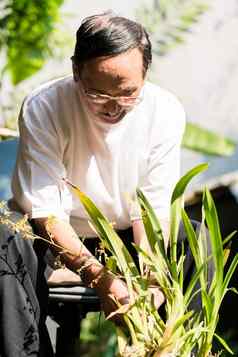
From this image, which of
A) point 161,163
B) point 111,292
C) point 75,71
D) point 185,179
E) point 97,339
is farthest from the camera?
point 97,339

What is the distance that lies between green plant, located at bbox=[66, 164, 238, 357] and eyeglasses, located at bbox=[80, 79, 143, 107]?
27 centimetres

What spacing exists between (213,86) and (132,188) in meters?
A: 1.90

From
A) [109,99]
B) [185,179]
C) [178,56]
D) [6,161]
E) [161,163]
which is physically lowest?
[6,161]

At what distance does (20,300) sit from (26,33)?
2137 millimetres

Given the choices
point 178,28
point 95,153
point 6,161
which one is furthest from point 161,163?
point 178,28

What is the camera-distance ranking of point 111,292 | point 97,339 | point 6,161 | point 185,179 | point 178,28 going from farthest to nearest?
point 178,28, point 6,161, point 97,339, point 111,292, point 185,179

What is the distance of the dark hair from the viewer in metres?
2.49

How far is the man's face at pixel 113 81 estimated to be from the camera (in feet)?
8.17

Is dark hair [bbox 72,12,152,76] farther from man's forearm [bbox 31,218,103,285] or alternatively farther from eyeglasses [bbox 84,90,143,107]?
man's forearm [bbox 31,218,103,285]

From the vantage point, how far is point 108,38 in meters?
2.49

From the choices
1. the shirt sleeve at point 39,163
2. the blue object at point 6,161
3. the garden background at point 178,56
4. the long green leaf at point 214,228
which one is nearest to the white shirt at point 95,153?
the shirt sleeve at point 39,163

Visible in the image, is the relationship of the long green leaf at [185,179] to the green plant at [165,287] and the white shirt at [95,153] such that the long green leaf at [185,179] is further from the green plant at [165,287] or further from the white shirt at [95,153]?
the white shirt at [95,153]

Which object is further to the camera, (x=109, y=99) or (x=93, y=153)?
(x=93, y=153)

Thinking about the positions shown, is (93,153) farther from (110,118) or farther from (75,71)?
(75,71)
